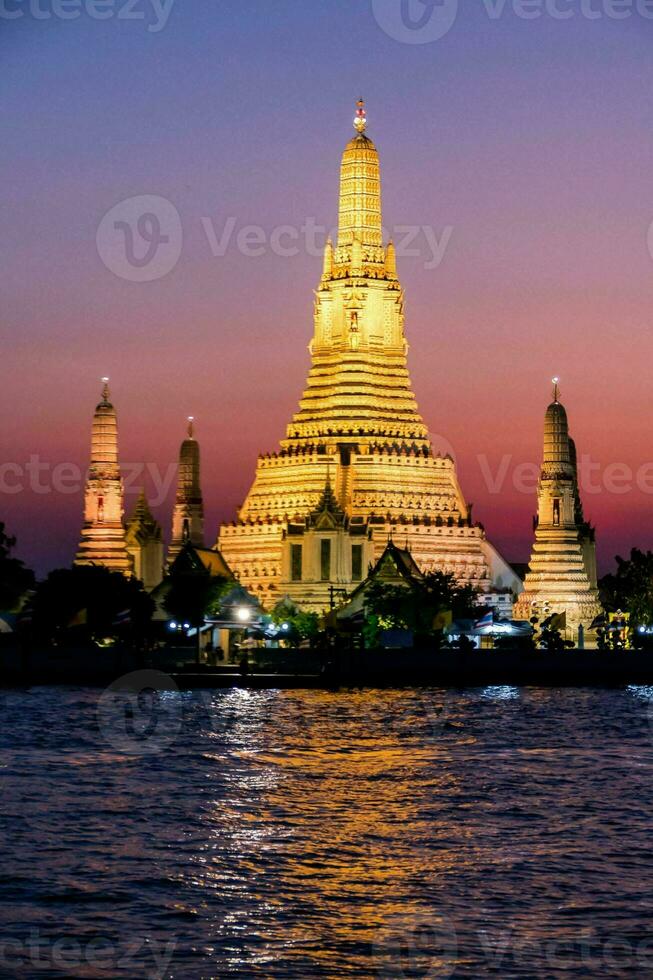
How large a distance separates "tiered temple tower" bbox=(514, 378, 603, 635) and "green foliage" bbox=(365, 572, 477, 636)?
562 cm

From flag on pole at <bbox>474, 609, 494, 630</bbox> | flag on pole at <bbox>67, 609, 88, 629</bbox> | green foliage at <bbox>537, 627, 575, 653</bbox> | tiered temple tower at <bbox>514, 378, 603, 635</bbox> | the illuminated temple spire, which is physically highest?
the illuminated temple spire

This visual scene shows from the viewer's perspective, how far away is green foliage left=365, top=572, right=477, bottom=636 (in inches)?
4284

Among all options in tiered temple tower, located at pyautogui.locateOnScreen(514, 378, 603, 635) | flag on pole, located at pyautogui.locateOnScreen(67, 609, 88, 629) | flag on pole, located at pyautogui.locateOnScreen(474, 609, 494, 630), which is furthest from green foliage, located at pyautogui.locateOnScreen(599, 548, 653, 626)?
flag on pole, located at pyautogui.locateOnScreen(67, 609, 88, 629)

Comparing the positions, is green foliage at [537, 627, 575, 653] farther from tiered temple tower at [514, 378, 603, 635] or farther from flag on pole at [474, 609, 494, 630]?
tiered temple tower at [514, 378, 603, 635]

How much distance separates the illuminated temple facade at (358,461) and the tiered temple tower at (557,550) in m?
4.65

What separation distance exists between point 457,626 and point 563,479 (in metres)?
20.4

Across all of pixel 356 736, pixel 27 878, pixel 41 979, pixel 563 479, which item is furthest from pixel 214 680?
pixel 41 979

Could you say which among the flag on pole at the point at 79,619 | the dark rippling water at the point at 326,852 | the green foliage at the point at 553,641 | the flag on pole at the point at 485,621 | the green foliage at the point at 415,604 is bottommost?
the dark rippling water at the point at 326,852

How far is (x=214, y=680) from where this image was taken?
3637 inches

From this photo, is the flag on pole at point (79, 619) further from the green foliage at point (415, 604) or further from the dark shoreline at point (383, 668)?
the green foliage at point (415, 604)

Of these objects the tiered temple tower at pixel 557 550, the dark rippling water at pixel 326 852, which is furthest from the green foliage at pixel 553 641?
the dark rippling water at pixel 326 852

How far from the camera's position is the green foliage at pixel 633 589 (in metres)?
120

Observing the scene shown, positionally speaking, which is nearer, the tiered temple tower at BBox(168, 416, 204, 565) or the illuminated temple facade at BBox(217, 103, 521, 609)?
the illuminated temple facade at BBox(217, 103, 521, 609)

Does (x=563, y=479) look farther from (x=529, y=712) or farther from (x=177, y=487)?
(x=529, y=712)
